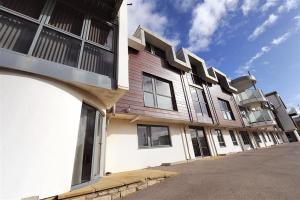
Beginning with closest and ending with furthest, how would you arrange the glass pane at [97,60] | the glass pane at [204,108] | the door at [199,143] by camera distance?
the glass pane at [97,60]
the door at [199,143]
the glass pane at [204,108]

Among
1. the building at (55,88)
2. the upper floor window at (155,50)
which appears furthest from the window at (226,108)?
the building at (55,88)

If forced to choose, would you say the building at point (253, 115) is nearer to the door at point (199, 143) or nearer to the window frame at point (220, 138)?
the window frame at point (220, 138)

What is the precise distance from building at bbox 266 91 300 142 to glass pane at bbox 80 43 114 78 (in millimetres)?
39342

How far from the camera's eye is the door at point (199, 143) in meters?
11.4

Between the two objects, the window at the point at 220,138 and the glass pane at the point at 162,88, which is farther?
the window at the point at 220,138

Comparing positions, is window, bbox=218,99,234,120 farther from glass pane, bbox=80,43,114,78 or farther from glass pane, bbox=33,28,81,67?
glass pane, bbox=33,28,81,67

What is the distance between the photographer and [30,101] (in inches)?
123

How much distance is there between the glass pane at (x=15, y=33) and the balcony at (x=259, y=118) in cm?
2152

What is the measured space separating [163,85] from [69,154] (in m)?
8.53

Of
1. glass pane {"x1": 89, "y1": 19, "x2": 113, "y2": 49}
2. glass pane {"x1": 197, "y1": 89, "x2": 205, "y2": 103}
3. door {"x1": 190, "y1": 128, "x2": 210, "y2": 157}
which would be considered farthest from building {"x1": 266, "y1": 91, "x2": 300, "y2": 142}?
glass pane {"x1": 89, "y1": 19, "x2": 113, "y2": 49}

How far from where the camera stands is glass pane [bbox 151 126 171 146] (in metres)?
9.16

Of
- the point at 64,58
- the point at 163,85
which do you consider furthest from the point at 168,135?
the point at 64,58

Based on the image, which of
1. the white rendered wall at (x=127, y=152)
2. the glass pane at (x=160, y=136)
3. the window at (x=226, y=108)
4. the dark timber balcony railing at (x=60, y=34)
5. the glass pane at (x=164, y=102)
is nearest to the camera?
the dark timber balcony railing at (x=60, y=34)

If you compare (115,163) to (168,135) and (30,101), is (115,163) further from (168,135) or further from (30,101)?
(30,101)
